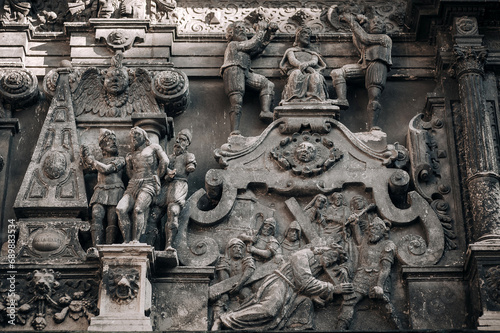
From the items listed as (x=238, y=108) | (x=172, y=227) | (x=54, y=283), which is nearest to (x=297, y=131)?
(x=238, y=108)

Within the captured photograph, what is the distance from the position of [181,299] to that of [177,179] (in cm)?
156

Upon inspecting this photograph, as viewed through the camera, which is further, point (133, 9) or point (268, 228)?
point (133, 9)

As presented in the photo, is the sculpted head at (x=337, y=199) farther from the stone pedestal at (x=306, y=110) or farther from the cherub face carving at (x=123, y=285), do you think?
the cherub face carving at (x=123, y=285)

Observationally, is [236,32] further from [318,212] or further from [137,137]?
[318,212]

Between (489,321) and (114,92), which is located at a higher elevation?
(114,92)

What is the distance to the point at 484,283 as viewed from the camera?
16.0 meters

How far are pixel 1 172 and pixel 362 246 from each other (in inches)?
183

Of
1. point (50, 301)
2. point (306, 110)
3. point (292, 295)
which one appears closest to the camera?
point (50, 301)

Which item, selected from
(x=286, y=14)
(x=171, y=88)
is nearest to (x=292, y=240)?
(x=171, y=88)

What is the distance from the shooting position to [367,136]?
17719 mm

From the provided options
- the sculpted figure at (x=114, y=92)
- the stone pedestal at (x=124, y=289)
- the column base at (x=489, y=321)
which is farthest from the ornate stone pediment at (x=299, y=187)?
the sculpted figure at (x=114, y=92)

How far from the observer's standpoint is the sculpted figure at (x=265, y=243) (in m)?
16.7

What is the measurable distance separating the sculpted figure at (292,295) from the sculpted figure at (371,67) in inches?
87.1

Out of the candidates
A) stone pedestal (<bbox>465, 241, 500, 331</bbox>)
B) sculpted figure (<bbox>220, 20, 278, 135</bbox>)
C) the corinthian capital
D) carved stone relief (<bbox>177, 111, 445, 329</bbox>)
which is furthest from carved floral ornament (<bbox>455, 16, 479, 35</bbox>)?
stone pedestal (<bbox>465, 241, 500, 331</bbox>)
